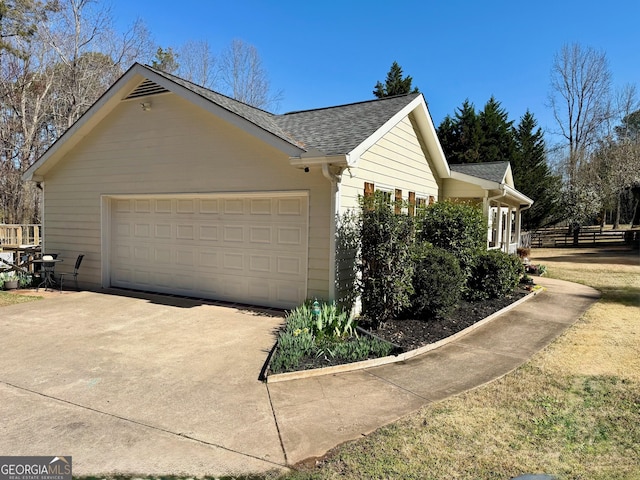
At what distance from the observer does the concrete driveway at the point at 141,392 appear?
3.20 m

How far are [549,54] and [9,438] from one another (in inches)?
1596

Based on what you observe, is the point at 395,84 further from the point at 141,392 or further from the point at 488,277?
the point at 141,392

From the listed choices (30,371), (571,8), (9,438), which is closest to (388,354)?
(9,438)

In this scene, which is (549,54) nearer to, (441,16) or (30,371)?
(441,16)

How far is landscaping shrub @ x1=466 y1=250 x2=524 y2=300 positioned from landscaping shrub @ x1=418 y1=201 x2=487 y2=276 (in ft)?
1.71

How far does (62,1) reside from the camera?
20.2m

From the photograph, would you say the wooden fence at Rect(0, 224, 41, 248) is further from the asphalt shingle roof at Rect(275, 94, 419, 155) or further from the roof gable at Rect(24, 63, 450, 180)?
the asphalt shingle roof at Rect(275, 94, 419, 155)

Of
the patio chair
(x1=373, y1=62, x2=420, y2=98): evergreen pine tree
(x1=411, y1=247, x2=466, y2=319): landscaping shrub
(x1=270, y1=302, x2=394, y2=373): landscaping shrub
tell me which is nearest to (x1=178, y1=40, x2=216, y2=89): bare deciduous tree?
(x1=373, y1=62, x2=420, y2=98): evergreen pine tree

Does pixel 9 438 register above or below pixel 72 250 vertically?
below

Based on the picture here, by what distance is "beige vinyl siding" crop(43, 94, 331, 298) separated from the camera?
7.59m

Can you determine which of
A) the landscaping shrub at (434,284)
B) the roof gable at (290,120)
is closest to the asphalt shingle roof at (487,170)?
the roof gable at (290,120)

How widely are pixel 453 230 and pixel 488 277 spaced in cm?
168

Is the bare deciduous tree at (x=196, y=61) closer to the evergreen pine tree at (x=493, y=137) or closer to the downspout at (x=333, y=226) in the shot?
the evergreen pine tree at (x=493, y=137)

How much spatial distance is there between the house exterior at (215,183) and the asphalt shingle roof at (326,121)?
45mm
